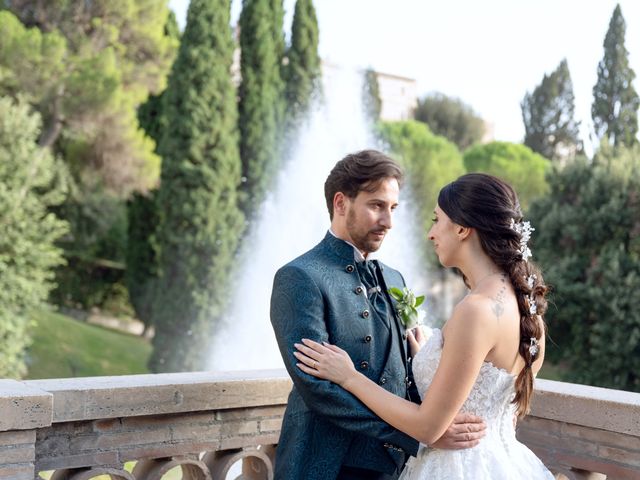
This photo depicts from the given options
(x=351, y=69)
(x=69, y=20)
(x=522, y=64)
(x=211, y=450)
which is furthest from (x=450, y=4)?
(x=211, y=450)

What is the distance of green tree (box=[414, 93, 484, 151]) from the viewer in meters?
42.1

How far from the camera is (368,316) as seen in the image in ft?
7.86

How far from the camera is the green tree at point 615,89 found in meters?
25.9

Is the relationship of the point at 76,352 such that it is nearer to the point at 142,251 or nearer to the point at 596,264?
the point at 142,251

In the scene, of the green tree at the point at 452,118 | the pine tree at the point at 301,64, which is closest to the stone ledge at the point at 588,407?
the pine tree at the point at 301,64

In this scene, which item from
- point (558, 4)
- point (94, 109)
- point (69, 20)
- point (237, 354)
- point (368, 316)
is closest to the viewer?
point (368, 316)

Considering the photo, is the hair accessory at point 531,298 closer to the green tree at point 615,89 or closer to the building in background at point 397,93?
the green tree at point 615,89

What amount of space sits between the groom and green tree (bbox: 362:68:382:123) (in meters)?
23.2

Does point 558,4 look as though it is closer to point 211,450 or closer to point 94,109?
point 94,109

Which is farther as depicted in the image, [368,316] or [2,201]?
[2,201]

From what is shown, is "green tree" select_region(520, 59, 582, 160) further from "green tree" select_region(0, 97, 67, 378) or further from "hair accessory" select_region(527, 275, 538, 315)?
"hair accessory" select_region(527, 275, 538, 315)

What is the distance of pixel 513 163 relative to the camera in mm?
35219

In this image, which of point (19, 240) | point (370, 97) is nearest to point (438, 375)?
point (19, 240)

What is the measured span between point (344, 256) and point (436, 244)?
0.31 m
